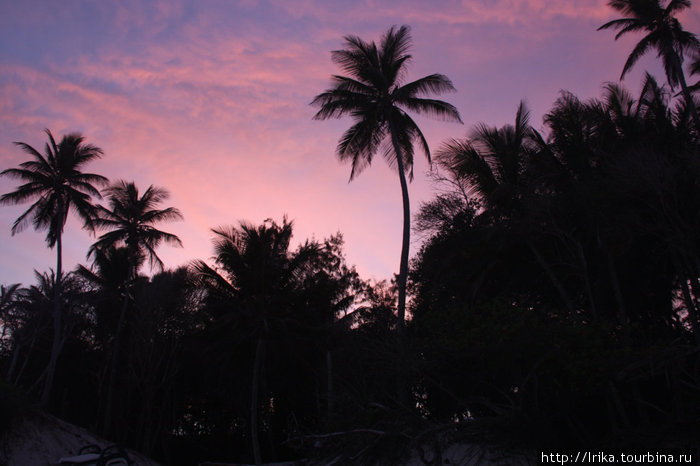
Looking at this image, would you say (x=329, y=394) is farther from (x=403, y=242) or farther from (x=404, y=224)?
(x=404, y=224)

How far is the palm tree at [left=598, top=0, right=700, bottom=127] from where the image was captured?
61.8 ft

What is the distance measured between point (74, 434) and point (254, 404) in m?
7.01

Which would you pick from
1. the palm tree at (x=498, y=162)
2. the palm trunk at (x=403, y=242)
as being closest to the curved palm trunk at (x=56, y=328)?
the palm trunk at (x=403, y=242)

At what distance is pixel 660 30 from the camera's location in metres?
19.1

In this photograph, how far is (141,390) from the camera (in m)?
26.1

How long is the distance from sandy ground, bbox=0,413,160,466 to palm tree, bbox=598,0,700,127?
25.3 metres

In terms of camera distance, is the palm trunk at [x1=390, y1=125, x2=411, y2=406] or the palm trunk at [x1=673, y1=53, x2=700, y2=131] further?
the palm trunk at [x1=390, y1=125, x2=411, y2=406]

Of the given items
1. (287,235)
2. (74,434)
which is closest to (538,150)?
(287,235)

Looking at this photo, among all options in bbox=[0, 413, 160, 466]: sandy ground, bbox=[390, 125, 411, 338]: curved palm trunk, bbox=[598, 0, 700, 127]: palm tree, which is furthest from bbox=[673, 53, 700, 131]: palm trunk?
bbox=[0, 413, 160, 466]: sandy ground

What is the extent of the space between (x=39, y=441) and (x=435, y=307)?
15.0 m

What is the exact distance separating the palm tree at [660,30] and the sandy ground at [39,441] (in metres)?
25.3

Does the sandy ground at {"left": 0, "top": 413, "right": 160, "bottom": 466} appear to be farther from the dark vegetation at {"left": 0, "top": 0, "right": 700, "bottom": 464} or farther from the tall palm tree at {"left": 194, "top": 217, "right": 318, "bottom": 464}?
the tall palm tree at {"left": 194, "top": 217, "right": 318, "bottom": 464}

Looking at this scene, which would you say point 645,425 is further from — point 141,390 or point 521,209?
point 141,390

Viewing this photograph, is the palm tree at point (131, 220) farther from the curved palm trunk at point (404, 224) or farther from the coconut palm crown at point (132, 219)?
the curved palm trunk at point (404, 224)
